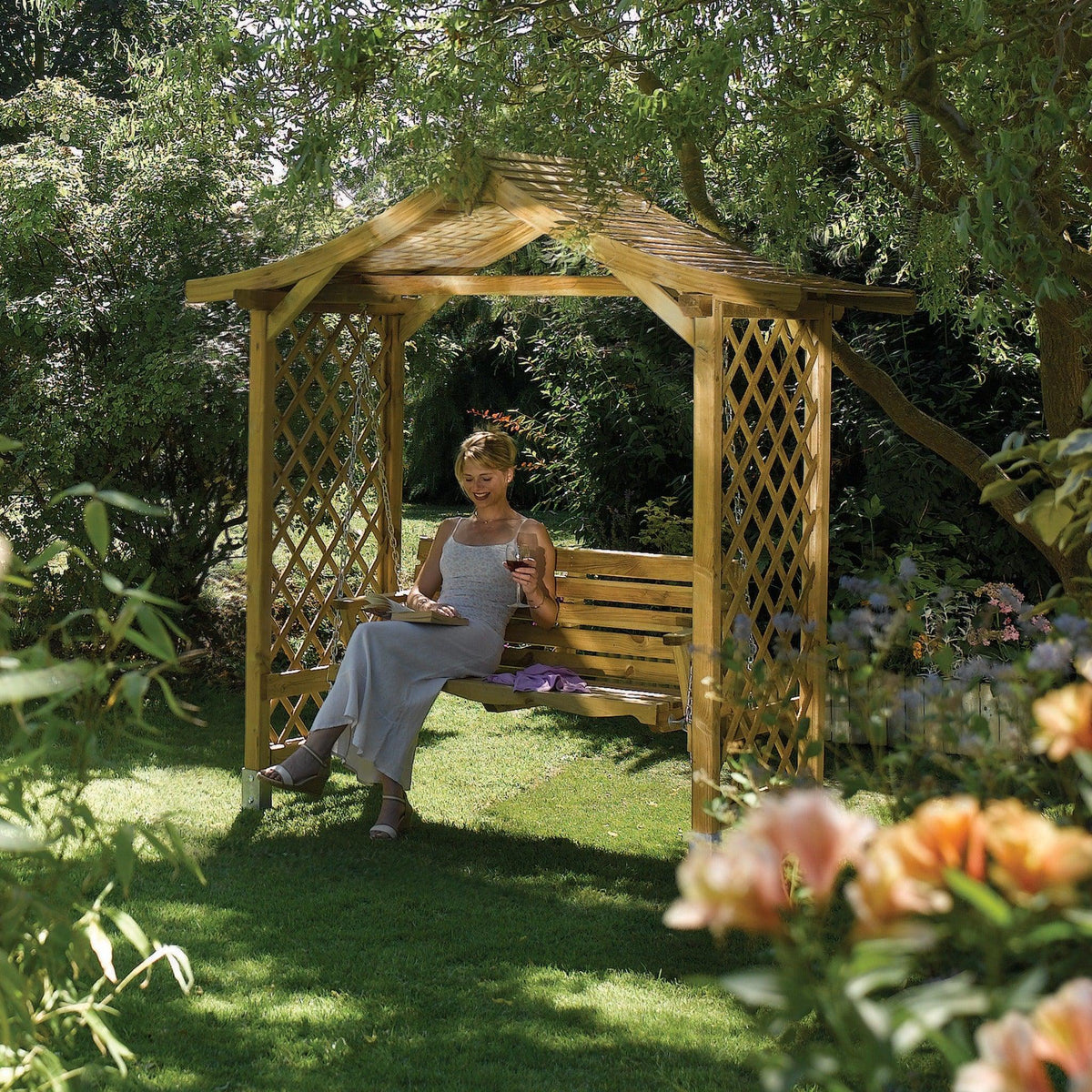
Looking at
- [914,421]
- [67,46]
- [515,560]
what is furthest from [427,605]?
[67,46]

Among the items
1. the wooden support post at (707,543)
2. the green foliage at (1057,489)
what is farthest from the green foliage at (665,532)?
the green foliage at (1057,489)

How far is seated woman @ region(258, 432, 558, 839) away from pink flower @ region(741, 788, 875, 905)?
3829 mm

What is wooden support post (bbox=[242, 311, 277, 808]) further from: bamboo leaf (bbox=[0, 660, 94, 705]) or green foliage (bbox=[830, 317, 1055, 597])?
bamboo leaf (bbox=[0, 660, 94, 705])

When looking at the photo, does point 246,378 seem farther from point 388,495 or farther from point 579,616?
point 579,616

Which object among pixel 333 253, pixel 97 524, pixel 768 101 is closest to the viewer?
pixel 97 524

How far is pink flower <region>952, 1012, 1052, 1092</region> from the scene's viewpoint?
76 centimetres

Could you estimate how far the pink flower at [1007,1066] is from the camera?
0.76 metres

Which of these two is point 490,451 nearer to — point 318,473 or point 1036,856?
point 318,473

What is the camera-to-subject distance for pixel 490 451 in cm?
500

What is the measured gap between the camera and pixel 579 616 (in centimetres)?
507

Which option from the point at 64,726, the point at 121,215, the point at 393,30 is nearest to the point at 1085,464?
the point at 64,726

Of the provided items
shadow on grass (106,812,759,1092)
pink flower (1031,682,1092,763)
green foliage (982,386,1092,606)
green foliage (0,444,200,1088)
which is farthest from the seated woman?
pink flower (1031,682,1092,763)

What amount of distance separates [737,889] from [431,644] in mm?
3970

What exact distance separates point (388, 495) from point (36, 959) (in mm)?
3929
